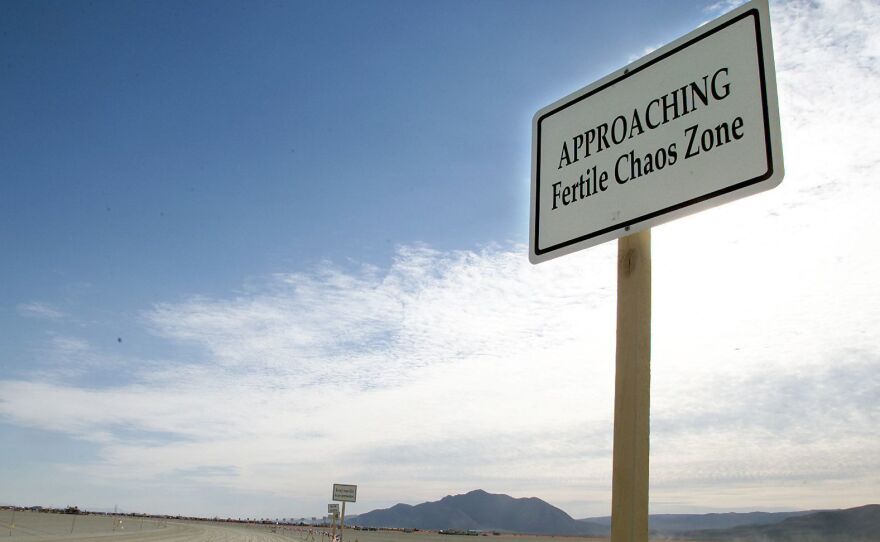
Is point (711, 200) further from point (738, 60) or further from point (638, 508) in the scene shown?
point (638, 508)

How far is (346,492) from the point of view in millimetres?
30359

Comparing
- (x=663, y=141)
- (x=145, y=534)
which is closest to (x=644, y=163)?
(x=663, y=141)

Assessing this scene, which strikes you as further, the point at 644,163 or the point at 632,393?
the point at 644,163

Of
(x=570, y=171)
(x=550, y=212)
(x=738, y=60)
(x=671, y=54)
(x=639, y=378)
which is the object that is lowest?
(x=639, y=378)

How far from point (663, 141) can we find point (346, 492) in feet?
103

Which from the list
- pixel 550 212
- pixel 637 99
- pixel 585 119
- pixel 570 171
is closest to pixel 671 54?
pixel 637 99

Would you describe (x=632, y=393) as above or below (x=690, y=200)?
below

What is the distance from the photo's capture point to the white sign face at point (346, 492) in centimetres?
3022

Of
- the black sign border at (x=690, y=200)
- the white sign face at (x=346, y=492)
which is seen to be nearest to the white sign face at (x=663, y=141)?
the black sign border at (x=690, y=200)

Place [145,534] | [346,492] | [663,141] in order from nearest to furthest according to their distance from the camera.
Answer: [663,141], [346,492], [145,534]

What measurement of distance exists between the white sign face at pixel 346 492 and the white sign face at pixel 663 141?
30.6 meters

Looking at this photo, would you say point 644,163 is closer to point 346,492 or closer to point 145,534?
point 346,492

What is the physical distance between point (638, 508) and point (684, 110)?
3.53 ft

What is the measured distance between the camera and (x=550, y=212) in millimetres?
2018
